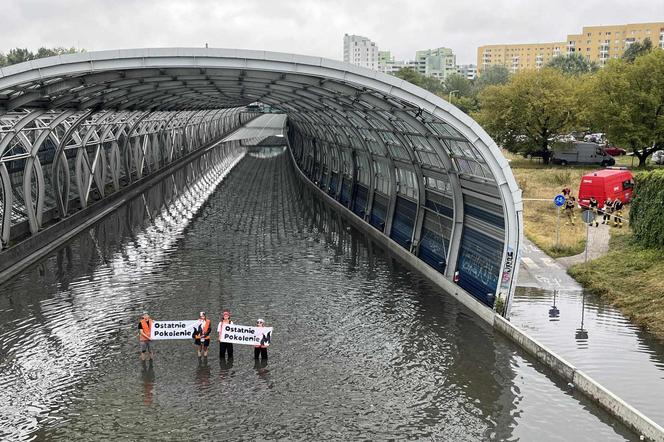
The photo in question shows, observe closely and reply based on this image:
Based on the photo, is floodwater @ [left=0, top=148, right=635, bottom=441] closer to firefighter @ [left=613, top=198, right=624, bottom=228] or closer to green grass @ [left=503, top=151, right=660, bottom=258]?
green grass @ [left=503, top=151, right=660, bottom=258]

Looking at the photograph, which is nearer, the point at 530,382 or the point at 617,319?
the point at 530,382

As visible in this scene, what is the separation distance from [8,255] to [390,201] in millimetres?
15015

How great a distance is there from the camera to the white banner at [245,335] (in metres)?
14.7

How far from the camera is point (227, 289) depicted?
2072 cm

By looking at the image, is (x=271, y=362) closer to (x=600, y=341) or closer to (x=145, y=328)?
(x=145, y=328)

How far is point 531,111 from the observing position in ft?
169

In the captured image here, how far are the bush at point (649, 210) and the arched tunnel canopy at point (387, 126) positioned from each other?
246 inches

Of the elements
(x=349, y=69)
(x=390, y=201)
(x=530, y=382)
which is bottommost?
(x=530, y=382)

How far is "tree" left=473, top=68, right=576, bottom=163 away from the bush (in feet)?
93.5

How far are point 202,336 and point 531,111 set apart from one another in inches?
1681

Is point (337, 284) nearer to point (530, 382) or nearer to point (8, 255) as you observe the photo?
point (530, 382)

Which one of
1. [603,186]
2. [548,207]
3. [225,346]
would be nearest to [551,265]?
[603,186]

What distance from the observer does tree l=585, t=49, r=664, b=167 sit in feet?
146

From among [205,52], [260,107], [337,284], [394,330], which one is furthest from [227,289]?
[260,107]
